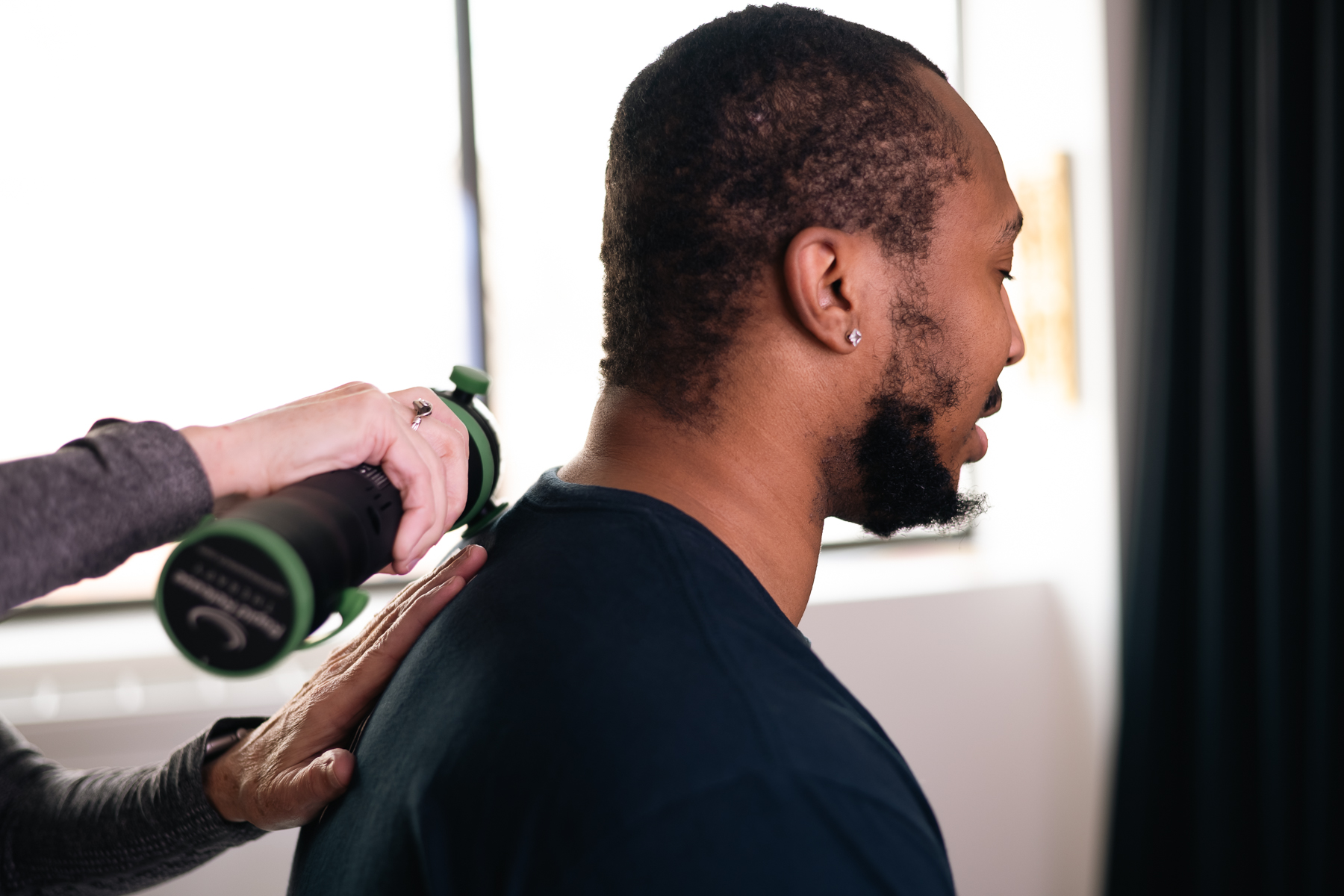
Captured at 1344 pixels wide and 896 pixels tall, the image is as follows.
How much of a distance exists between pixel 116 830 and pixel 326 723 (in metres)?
0.34

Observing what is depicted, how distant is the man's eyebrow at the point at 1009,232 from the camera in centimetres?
89

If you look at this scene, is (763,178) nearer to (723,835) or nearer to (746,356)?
(746,356)

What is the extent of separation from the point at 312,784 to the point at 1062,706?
7.29ft

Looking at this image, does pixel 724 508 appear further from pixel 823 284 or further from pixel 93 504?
pixel 93 504

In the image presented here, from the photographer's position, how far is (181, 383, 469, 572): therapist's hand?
1.66 ft

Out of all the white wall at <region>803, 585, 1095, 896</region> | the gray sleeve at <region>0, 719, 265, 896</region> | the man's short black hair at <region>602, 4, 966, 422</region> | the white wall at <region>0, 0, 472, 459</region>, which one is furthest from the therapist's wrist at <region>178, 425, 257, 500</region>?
the white wall at <region>803, 585, 1095, 896</region>

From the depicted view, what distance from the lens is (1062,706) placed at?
2.42m

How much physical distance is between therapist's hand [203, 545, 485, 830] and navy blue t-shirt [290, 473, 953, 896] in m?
0.04

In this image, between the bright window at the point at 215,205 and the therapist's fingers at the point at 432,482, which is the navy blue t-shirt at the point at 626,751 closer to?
the therapist's fingers at the point at 432,482

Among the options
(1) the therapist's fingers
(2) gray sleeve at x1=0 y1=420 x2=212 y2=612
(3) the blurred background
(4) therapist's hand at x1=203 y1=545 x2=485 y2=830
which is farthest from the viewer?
(3) the blurred background

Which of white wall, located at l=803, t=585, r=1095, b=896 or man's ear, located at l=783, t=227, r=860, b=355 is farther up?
man's ear, located at l=783, t=227, r=860, b=355

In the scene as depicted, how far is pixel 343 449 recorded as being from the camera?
0.54 meters

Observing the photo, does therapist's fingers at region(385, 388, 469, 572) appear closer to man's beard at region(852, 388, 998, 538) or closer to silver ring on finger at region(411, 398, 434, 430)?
silver ring on finger at region(411, 398, 434, 430)

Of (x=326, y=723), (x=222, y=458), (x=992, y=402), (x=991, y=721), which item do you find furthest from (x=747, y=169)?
(x=991, y=721)
